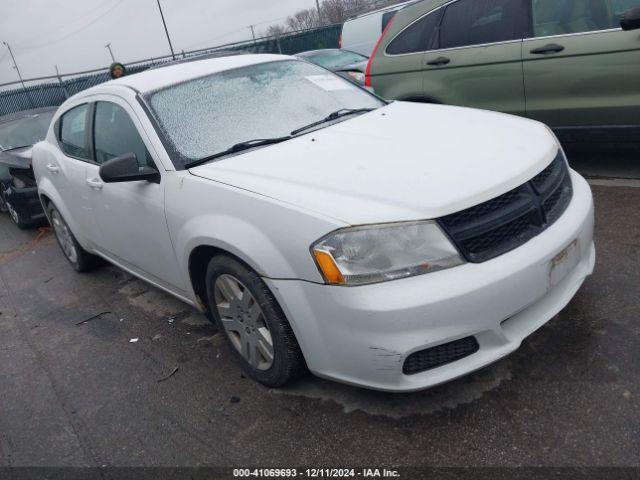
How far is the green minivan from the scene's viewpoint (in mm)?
4188

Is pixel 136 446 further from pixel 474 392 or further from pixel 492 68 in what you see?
pixel 492 68

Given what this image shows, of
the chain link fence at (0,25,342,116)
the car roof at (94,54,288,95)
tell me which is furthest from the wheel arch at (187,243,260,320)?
the chain link fence at (0,25,342,116)

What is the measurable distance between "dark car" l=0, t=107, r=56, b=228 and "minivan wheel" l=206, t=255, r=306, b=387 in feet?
15.2

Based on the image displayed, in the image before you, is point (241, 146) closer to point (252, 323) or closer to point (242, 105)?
point (242, 105)

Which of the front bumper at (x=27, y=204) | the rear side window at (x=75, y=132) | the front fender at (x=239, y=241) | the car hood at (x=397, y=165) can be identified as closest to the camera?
the car hood at (x=397, y=165)

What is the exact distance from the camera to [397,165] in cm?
243

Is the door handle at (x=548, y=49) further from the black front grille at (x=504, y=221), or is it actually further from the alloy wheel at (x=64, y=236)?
the alloy wheel at (x=64, y=236)

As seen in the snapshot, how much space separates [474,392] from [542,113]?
311 cm

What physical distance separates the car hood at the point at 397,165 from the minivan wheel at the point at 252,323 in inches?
16.8

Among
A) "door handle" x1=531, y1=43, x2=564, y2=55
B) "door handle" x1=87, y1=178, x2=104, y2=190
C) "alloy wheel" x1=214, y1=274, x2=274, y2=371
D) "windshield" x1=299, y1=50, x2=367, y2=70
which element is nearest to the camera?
"alloy wheel" x1=214, y1=274, x2=274, y2=371

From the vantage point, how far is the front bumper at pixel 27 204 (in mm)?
6449

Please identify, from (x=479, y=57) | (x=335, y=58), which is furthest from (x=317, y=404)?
(x=335, y=58)

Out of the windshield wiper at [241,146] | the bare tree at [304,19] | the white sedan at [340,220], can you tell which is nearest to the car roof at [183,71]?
the white sedan at [340,220]

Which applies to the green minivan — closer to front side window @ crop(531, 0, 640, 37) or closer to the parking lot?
front side window @ crop(531, 0, 640, 37)
